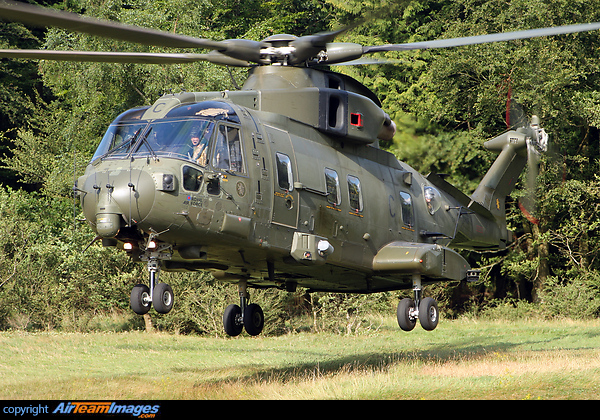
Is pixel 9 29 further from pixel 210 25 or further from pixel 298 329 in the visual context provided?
pixel 298 329

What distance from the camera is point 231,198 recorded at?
37.2 ft

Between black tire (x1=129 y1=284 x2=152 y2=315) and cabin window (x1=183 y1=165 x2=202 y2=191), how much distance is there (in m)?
1.70

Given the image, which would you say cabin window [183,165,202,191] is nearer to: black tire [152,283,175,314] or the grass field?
black tire [152,283,175,314]

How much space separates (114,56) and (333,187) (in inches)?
168

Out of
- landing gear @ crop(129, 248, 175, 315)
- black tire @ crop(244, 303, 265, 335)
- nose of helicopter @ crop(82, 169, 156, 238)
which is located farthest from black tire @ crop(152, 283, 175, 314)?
black tire @ crop(244, 303, 265, 335)

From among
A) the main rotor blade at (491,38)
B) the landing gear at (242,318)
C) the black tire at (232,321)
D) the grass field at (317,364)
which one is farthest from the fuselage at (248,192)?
the grass field at (317,364)

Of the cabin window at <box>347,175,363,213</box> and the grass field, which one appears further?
the grass field

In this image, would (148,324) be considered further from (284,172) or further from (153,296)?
(153,296)

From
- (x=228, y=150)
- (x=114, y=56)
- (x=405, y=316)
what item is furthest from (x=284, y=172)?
(x=405, y=316)

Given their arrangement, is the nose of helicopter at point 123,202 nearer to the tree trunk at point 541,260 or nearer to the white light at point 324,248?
the white light at point 324,248

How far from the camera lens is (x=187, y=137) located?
11.2m

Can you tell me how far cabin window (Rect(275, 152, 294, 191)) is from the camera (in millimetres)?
12188
